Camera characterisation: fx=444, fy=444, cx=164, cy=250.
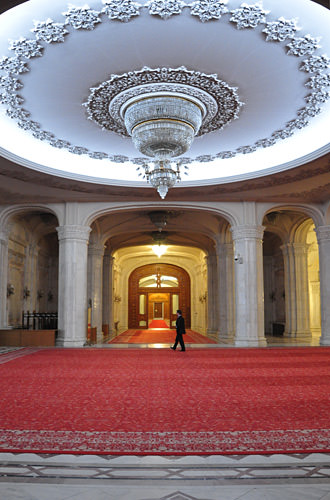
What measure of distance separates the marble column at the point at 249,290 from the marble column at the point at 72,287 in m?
4.43

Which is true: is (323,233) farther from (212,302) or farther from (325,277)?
(212,302)

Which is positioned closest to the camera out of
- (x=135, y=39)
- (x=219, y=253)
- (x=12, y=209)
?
(x=135, y=39)

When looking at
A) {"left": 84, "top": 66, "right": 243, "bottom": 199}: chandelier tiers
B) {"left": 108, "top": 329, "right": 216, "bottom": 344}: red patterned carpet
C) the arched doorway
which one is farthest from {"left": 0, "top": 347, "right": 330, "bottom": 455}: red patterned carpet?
the arched doorway

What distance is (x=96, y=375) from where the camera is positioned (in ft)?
23.5

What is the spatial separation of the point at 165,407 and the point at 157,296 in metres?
23.1

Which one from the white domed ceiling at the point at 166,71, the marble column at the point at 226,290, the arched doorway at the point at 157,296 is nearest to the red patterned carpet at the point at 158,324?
the arched doorway at the point at 157,296

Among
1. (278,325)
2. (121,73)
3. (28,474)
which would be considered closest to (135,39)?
(121,73)

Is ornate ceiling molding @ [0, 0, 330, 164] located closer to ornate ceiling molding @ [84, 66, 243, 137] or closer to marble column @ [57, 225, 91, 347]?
ornate ceiling molding @ [84, 66, 243, 137]

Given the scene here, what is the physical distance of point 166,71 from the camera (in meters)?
7.04

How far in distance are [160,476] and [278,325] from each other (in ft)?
55.6

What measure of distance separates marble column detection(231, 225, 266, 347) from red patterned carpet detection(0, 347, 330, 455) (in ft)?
11.4

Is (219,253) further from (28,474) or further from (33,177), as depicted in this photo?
(28,474)

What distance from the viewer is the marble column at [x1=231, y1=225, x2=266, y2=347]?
1243 cm

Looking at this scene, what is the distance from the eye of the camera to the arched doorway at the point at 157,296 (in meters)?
27.3
